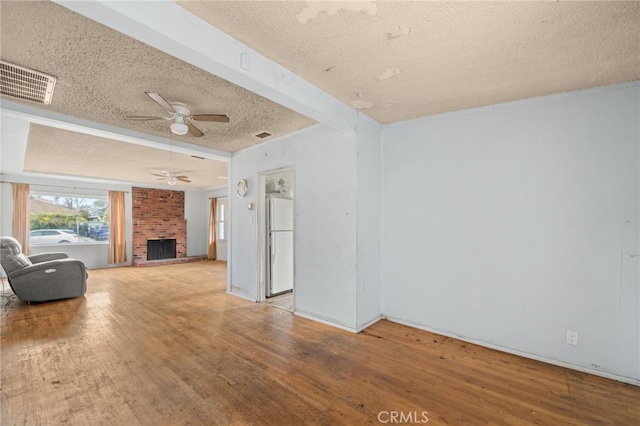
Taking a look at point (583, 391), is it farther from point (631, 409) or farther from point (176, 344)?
point (176, 344)

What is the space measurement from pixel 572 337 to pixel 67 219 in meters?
10.4

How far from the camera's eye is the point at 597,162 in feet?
7.84

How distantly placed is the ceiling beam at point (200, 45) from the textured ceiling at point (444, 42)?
6cm

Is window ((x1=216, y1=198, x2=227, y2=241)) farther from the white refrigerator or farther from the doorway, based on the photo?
the white refrigerator

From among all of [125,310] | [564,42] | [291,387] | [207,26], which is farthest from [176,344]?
[564,42]

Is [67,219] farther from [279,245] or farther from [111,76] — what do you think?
[111,76]

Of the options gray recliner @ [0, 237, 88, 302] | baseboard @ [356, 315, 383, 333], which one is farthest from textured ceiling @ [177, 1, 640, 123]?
gray recliner @ [0, 237, 88, 302]

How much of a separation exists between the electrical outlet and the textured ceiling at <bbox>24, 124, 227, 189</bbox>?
5.67 meters

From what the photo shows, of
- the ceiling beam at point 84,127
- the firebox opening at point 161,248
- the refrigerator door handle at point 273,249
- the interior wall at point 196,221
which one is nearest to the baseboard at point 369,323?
the refrigerator door handle at point 273,249

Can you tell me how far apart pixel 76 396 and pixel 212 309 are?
2042 mm

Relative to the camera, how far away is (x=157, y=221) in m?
8.95

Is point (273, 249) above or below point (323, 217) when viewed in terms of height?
below

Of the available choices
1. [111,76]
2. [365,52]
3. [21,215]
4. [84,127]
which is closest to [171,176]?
[84,127]

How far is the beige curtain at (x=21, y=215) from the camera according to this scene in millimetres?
6684
